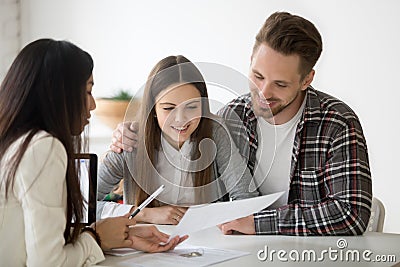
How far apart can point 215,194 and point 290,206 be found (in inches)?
9.0

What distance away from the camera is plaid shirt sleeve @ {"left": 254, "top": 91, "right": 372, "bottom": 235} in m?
1.66

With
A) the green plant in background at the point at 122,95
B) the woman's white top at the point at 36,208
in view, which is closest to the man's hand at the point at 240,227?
the woman's white top at the point at 36,208

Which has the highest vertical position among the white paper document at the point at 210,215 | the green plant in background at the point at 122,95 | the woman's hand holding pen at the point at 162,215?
the white paper document at the point at 210,215

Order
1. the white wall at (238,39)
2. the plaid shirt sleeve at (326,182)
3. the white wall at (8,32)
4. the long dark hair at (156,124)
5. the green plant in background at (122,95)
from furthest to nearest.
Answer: the white wall at (8,32) < the green plant in background at (122,95) < the white wall at (238,39) < the long dark hair at (156,124) < the plaid shirt sleeve at (326,182)

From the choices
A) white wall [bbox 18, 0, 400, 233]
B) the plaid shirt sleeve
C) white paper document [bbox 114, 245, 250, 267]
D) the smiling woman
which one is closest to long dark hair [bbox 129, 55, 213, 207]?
the smiling woman

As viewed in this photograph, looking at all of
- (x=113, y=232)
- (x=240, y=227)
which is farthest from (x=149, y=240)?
(x=240, y=227)

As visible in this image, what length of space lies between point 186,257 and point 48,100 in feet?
1.36

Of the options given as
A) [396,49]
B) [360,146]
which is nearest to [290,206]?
[360,146]

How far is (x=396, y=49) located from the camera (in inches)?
113

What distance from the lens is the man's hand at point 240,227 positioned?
1.67 m

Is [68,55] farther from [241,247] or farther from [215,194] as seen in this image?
[215,194]

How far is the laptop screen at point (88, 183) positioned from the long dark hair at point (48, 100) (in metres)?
0.10

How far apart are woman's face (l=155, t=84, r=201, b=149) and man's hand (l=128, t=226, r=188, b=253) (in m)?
0.33

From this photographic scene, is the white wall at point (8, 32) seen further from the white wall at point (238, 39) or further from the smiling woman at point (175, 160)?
the smiling woman at point (175, 160)
